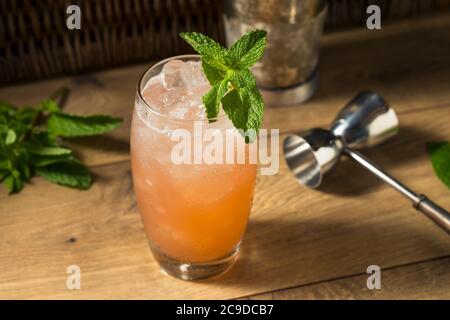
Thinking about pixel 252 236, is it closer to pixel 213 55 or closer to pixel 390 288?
pixel 390 288

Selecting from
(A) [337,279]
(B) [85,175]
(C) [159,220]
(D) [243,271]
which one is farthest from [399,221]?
(B) [85,175]

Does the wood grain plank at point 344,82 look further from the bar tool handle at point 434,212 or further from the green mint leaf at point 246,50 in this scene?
the green mint leaf at point 246,50

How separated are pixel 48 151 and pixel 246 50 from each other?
434mm

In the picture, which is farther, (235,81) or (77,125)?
(77,125)

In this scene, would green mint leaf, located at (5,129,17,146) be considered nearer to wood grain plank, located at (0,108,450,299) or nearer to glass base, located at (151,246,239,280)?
wood grain plank, located at (0,108,450,299)

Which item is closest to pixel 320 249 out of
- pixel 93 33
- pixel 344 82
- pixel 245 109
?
pixel 245 109

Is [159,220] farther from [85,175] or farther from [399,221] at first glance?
[399,221]

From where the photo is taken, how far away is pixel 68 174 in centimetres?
129

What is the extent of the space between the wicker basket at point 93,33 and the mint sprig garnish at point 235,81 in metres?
0.49

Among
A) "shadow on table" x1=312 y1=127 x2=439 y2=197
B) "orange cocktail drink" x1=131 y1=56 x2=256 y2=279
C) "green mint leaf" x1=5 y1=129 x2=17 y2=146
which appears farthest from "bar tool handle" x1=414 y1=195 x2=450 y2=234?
"green mint leaf" x1=5 y1=129 x2=17 y2=146

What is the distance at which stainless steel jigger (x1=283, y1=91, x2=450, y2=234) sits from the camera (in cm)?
128

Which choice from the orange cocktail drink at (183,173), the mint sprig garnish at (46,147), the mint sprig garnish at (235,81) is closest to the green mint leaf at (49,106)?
the mint sprig garnish at (46,147)

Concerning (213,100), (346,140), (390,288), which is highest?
(213,100)
